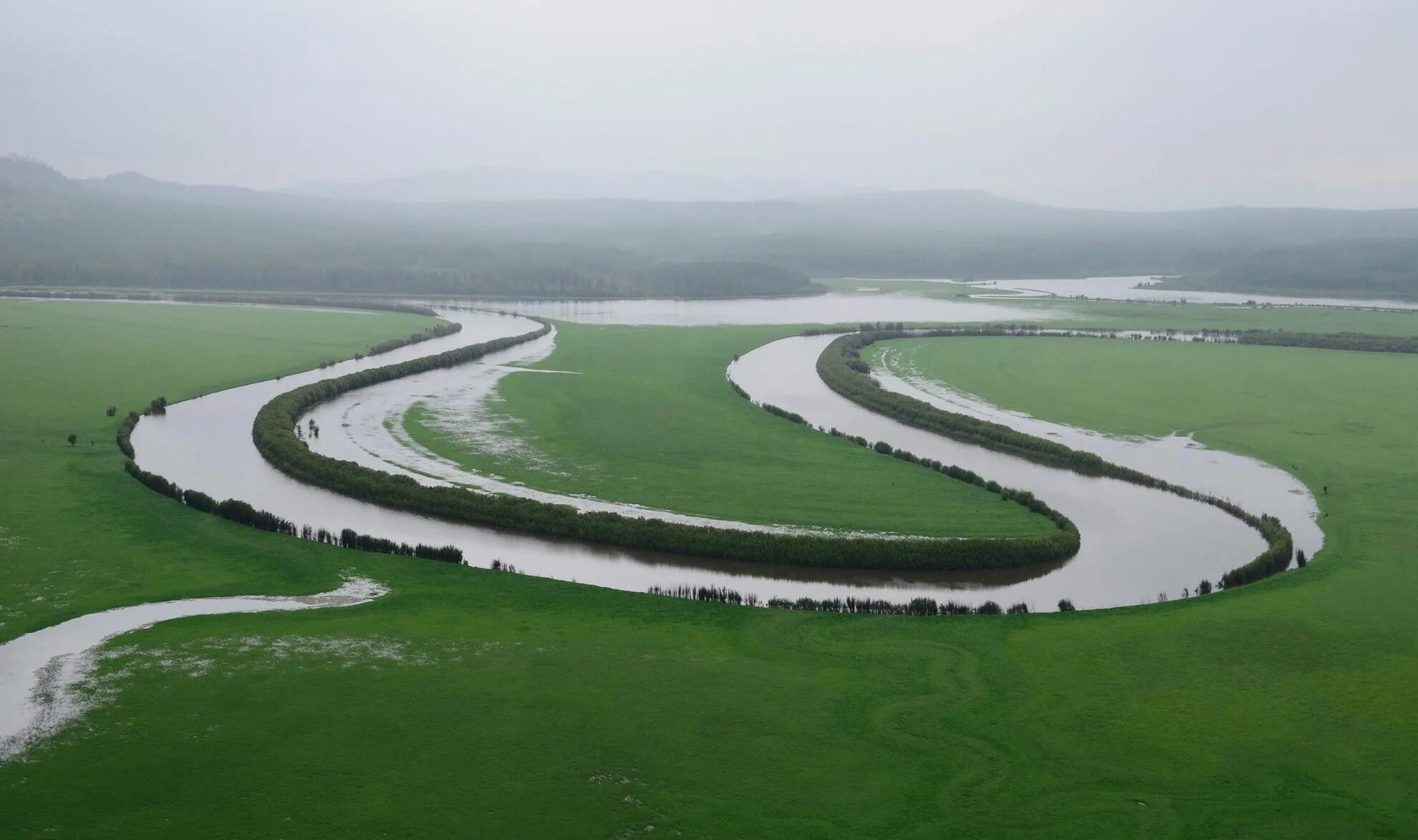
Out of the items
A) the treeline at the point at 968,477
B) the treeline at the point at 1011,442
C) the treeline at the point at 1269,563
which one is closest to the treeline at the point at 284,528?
the treeline at the point at 968,477

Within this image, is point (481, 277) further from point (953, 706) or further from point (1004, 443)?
point (953, 706)

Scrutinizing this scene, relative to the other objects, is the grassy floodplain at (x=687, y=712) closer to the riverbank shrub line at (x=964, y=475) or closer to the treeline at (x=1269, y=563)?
the treeline at (x=1269, y=563)

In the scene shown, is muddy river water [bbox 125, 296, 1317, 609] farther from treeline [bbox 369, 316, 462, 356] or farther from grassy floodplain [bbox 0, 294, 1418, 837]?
treeline [bbox 369, 316, 462, 356]

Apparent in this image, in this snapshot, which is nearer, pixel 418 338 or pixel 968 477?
pixel 968 477

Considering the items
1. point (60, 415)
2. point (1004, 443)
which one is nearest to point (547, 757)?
point (1004, 443)

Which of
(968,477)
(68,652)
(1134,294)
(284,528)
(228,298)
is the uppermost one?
(1134,294)

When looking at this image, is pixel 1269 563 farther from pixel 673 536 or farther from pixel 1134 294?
pixel 1134 294

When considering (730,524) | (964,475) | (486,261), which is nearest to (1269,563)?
(964,475)
